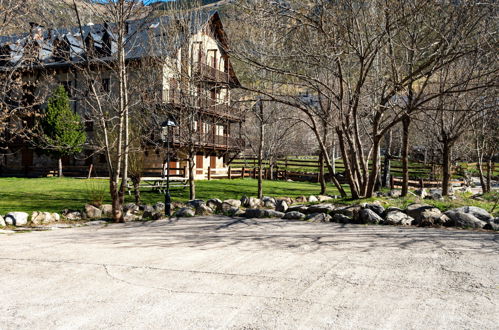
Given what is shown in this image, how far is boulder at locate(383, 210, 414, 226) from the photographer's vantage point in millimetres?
8875

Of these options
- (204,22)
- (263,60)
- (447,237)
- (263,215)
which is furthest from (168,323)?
(204,22)

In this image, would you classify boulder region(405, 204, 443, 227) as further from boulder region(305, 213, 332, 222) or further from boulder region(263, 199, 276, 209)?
boulder region(263, 199, 276, 209)

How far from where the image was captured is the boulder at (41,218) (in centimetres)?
1034

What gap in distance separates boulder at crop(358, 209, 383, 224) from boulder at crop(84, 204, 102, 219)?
7276 mm

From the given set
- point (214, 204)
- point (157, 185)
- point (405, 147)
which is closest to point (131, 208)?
point (214, 204)

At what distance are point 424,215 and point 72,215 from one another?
9071 millimetres

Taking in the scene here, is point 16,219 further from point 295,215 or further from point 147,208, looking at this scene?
point 295,215

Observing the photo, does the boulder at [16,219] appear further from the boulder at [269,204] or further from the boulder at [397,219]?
the boulder at [397,219]

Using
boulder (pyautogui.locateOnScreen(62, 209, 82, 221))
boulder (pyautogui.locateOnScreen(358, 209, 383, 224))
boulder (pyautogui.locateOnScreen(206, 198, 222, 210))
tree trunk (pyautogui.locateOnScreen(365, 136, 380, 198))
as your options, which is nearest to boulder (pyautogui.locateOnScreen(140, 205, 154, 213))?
boulder (pyautogui.locateOnScreen(206, 198, 222, 210))

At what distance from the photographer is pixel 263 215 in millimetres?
10367

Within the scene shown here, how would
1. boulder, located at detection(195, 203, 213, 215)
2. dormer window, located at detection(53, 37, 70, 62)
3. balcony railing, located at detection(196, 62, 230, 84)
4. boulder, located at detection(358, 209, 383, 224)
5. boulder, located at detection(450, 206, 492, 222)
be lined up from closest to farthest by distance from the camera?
boulder, located at detection(450, 206, 492, 222)
boulder, located at detection(358, 209, 383, 224)
dormer window, located at detection(53, 37, 70, 62)
boulder, located at detection(195, 203, 213, 215)
balcony railing, located at detection(196, 62, 230, 84)

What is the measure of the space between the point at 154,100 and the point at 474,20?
32.3 ft

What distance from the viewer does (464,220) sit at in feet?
27.7

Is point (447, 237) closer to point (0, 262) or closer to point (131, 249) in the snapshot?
point (131, 249)
